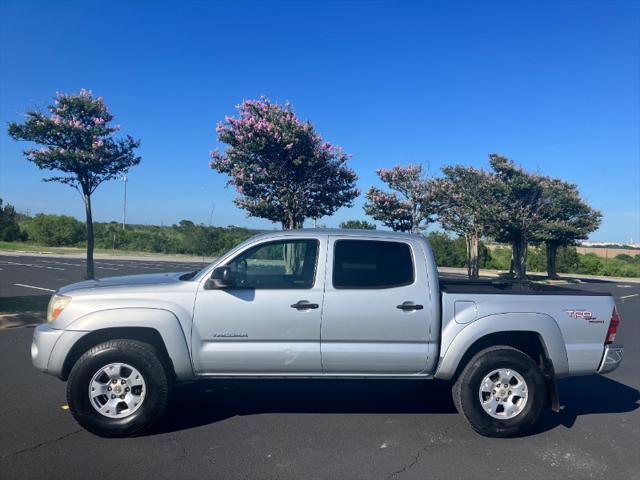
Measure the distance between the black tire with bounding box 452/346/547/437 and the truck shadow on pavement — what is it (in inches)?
14.8

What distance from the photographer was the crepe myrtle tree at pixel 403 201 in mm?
22750

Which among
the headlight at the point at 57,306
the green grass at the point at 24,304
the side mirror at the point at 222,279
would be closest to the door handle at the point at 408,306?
the side mirror at the point at 222,279

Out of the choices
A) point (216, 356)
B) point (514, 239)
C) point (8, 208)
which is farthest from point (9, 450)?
point (8, 208)

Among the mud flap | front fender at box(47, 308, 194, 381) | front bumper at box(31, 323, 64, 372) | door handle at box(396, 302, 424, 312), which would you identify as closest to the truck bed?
door handle at box(396, 302, 424, 312)

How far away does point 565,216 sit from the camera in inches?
1116

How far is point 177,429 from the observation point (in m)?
5.10

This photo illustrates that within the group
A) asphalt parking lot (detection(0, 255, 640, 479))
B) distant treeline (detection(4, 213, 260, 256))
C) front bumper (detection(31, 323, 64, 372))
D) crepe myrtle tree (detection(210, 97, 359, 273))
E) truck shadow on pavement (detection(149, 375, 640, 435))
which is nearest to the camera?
asphalt parking lot (detection(0, 255, 640, 479))

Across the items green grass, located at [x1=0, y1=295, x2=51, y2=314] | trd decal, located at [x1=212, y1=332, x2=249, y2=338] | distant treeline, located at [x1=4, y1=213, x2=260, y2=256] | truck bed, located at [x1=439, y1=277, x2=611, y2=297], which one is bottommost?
green grass, located at [x1=0, y1=295, x2=51, y2=314]

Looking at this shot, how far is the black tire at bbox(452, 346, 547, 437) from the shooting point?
5.18m

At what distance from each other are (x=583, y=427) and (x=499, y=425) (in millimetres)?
1057

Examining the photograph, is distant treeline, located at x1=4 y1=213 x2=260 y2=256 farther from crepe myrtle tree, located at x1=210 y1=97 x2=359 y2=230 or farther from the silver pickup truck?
the silver pickup truck

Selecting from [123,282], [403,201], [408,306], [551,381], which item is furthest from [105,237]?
[551,381]

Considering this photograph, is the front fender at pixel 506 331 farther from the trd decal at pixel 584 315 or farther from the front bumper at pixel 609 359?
the front bumper at pixel 609 359

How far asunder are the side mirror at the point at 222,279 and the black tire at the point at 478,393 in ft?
7.67
